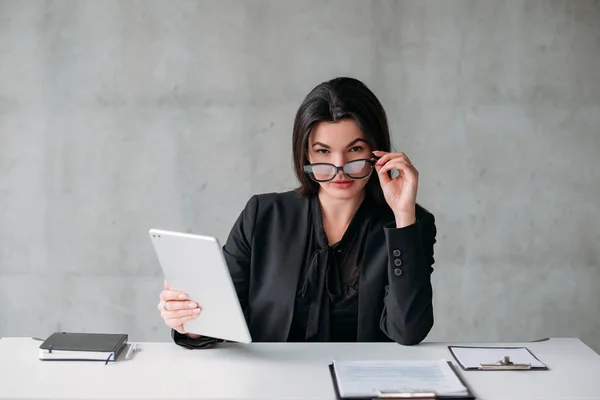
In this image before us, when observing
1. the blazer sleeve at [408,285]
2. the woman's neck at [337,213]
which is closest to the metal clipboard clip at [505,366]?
the blazer sleeve at [408,285]

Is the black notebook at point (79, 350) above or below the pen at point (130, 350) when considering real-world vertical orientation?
above

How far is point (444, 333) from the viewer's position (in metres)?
4.20

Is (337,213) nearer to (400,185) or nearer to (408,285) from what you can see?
(400,185)

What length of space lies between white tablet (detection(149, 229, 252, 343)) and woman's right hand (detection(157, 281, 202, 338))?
0.6 inches

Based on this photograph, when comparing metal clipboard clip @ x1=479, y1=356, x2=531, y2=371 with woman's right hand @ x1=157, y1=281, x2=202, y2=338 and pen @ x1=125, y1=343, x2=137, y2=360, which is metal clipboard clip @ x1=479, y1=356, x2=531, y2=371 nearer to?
woman's right hand @ x1=157, y1=281, x2=202, y2=338

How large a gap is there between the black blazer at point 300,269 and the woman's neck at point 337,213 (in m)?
0.07

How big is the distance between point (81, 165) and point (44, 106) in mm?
384

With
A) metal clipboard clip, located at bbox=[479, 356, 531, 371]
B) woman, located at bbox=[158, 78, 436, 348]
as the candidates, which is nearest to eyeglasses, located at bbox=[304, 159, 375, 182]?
woman, located at bbox=[158, 78, 436, 348]

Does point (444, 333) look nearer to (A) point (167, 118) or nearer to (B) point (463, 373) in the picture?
(A) point (167, 118)

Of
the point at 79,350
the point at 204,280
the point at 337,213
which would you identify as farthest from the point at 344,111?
the point at 79,350

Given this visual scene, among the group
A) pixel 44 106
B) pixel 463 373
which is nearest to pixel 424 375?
pixel 463 373

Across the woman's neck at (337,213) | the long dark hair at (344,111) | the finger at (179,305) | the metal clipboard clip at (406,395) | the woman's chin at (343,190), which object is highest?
the long dark hair at (344,111)

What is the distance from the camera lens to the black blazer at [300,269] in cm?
230

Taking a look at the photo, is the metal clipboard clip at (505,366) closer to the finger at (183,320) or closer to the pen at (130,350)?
the finger at (183,320)
